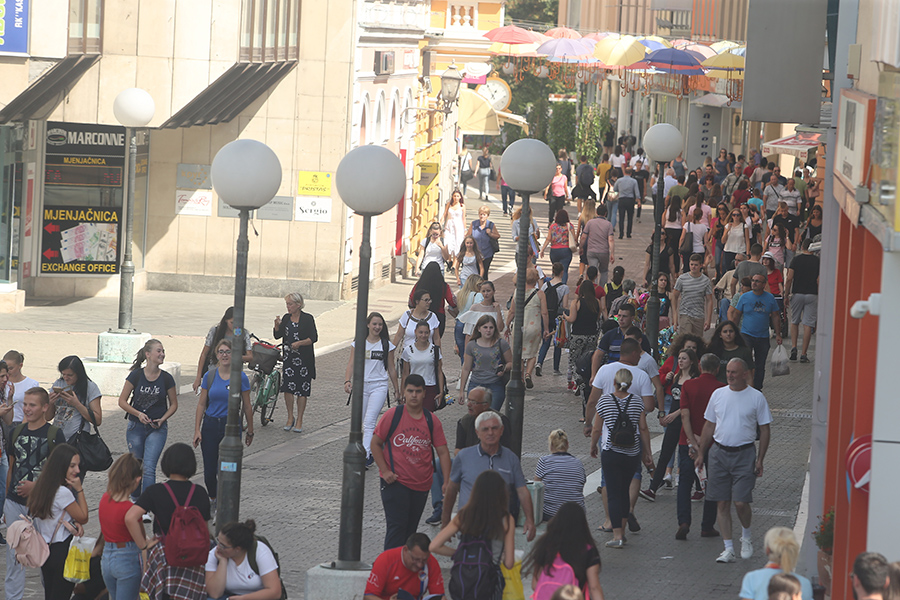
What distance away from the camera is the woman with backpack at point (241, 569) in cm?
768

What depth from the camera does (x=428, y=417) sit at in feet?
32.9

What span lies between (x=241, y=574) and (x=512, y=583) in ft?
5.34

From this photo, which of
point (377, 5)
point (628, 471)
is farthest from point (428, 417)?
point (377, 5)

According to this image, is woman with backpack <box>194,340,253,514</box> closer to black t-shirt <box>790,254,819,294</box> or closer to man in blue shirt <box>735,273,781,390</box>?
man in blue shirt <box>735,273,781,390</box>

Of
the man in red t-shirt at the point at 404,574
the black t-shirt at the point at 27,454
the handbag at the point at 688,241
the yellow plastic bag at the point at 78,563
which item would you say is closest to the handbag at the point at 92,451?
the black t-shirt at the point at 27,454

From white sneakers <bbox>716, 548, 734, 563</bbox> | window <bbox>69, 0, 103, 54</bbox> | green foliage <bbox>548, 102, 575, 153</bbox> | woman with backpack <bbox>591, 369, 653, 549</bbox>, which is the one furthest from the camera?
green foliage <bbox>548, 102, 575, 153</bbox>

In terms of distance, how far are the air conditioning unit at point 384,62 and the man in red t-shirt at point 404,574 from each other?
783 inches

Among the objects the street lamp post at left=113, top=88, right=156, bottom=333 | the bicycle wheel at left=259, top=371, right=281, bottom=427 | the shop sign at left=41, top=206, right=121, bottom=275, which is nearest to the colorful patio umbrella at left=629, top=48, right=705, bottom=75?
the shop sign at left=41, top=206, right=121, bottom=275

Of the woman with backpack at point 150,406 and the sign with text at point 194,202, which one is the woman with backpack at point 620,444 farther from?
the sign with text at point 194,202

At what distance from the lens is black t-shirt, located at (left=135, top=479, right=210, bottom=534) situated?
8211mm

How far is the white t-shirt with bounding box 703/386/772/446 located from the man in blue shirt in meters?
6.25

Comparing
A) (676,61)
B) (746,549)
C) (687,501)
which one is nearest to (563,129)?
(676,61)

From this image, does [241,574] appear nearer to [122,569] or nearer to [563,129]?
[122,569]

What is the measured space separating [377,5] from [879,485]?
21.2 metres
